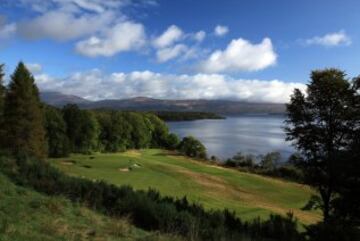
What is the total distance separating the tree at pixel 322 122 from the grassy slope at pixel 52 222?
1468 cm

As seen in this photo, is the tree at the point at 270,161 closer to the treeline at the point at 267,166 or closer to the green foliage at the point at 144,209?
the treeline at the point at 267,166

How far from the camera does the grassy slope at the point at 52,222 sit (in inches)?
302

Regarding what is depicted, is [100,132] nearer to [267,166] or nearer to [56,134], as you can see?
[56,134]

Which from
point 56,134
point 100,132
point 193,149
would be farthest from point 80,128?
point 193,149

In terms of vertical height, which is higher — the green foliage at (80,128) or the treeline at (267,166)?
the green foliage at (80,128)

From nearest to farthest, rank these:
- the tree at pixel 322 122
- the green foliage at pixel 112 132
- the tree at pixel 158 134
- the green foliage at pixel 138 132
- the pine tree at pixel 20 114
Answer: the tree at pixel 322 122 < the pine tree at pixel 20 114 < the green foliage at pixel 112 132 < the green foliage at pixel 138 132 < the tree at pixel 158 134

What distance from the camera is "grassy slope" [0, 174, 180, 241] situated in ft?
25.1

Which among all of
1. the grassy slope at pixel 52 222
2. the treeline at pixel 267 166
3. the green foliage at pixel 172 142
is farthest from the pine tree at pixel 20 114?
the green foliage at pixel 172 142

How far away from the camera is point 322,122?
2280 cm

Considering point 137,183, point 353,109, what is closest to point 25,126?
point 137,183

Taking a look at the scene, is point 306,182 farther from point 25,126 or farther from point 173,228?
point 25,126

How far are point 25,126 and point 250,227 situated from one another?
3991 centimetres

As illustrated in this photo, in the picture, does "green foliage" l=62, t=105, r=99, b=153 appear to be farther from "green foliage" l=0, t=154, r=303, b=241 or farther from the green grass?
"green foliage" l=0, t=154, r=303, b=241

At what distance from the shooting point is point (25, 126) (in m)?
48.4
